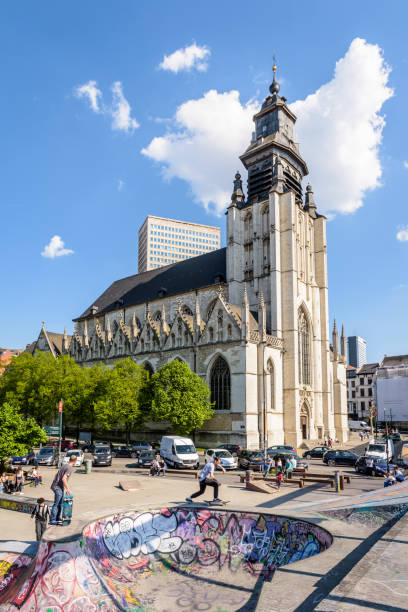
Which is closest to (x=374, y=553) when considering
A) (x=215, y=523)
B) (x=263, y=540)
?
(x=263, y=540)

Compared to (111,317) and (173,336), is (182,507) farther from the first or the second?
(111,317)

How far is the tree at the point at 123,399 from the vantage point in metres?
46.5

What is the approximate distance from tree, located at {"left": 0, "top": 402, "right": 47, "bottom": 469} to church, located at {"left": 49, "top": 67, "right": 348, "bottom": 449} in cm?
2172

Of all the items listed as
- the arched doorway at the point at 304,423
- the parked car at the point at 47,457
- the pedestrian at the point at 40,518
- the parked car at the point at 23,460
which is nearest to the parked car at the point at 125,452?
the parked car at the point at 47,457

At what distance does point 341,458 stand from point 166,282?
36602 mm

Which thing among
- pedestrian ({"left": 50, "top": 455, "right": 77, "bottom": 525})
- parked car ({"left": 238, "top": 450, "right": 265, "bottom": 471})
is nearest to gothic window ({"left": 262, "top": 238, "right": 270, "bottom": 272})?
parked car ({"left": 238, "top": 450, "right": 265, "bottom": 471})

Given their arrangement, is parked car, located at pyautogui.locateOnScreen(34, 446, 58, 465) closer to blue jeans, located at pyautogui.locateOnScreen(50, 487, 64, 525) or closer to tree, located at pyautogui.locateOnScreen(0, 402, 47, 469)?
tree, located at pyautogui.locateOnScreen(0, 402, 47, 469)

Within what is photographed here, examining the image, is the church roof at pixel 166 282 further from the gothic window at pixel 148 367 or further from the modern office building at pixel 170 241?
the modern office building at pixel 170 241

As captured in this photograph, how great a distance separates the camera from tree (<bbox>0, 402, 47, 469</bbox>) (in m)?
22.6

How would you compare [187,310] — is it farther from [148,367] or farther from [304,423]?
[304,423]

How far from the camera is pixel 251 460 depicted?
32344 mm

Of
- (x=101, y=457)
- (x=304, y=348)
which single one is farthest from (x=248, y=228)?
(x=101, y=457)

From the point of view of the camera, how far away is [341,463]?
1388 inches

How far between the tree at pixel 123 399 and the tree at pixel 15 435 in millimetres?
21253
